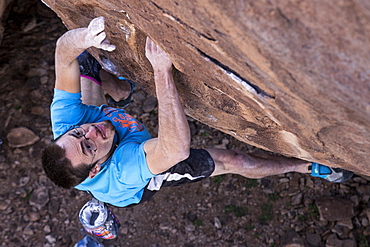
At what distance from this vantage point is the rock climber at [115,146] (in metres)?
2.38

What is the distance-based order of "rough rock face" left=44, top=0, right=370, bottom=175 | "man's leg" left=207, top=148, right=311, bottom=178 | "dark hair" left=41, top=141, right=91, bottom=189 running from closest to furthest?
"rough rock face" left=44, top=0, right=370, bottom=175 → "dark hair" left=41, top=141, right=91, bottom=189 → "man's leg" left=207, top=148, right=311, bottom=178

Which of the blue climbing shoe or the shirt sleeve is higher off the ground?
the blue climbing shoe

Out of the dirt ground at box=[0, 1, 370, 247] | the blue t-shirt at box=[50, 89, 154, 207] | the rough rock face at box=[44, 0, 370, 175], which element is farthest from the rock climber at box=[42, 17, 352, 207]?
the dirt ground at box=[0, 1, 370, 247]

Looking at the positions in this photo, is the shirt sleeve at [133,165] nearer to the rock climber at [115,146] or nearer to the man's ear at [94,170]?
the rock climber at [115,146]

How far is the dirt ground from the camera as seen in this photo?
4336 millimetres

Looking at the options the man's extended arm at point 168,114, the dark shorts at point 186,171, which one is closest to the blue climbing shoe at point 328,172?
the dark shorts at point 186,171

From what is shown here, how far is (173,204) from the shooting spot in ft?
15.4

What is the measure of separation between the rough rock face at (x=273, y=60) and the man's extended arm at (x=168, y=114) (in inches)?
4.1

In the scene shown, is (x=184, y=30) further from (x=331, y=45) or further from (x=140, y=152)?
(x=140, y=152)

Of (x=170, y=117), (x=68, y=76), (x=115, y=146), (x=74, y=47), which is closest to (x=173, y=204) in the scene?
(x=115, y=146)

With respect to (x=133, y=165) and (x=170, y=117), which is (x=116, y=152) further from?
(x=170, y=117)

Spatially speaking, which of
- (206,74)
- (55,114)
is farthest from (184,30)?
(55,114)

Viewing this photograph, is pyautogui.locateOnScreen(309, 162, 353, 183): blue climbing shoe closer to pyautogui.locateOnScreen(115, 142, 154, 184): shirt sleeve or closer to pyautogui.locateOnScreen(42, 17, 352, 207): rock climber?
pyautogui.locateOnScreen(42, 17, 352, 207): rock climber

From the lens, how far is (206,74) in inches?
90.0
